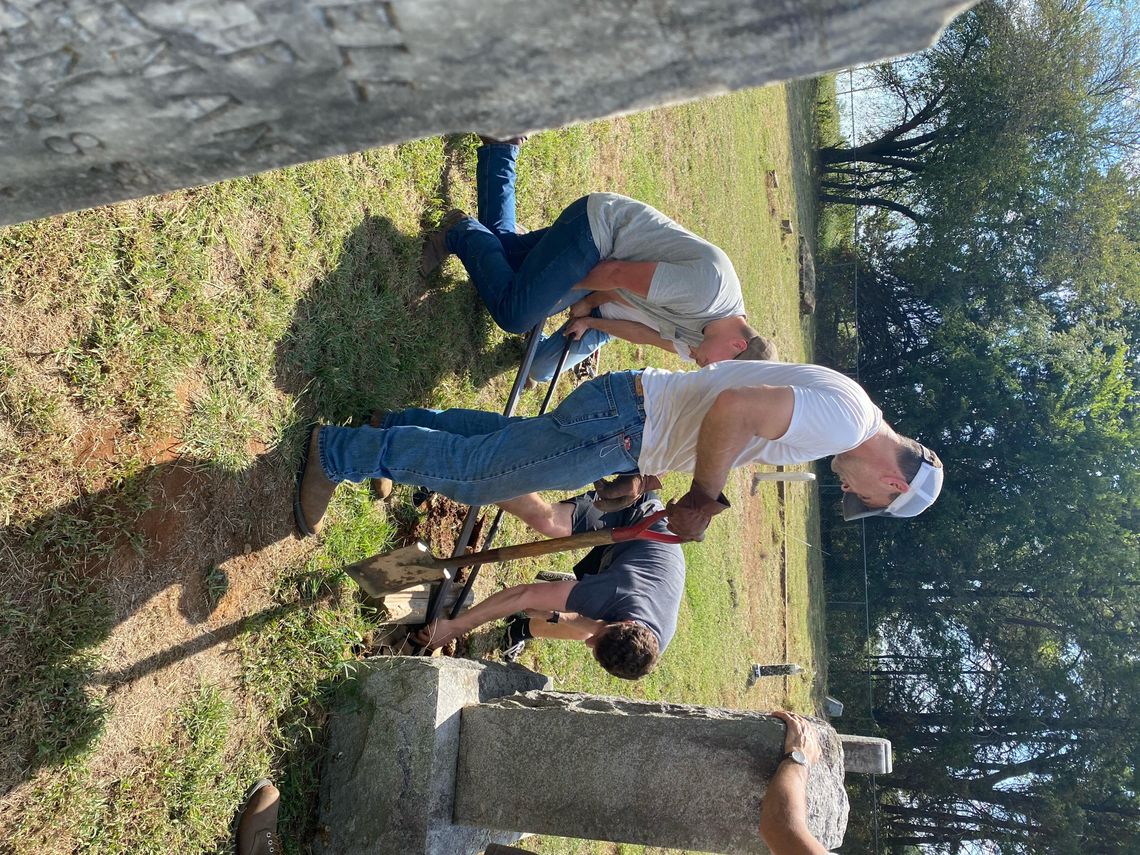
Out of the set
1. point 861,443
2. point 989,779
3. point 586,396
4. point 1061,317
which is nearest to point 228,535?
point 586,396

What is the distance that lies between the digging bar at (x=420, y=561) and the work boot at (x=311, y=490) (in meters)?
0.37

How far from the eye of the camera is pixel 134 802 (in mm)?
2936

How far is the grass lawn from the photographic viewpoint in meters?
2.67

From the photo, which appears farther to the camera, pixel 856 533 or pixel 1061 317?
pixel 1061 317

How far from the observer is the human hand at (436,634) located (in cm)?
441

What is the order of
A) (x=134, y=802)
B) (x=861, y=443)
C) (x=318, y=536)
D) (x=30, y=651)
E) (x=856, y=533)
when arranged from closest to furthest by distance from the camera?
(x=30, y=651) < (x=134, y=802) < (x=861, y=443) < (x=318, y=536) < (x=856, y=533)

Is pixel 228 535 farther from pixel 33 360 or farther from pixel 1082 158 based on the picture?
pixel 1082 158

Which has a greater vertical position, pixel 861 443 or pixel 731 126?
pixel 731 126

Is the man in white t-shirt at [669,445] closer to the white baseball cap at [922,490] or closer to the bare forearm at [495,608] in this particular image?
the white baseball cap at [922,490]

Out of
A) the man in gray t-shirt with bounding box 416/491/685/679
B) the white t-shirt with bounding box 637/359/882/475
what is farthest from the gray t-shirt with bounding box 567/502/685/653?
the white t-shirt with bounding box 637/359/882/475

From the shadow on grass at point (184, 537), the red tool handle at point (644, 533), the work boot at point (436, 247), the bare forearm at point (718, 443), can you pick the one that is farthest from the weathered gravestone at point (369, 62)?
the work boot at point (436, 247)

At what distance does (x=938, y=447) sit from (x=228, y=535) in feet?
67.1

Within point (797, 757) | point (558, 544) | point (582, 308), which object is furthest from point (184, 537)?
point (582, 308)

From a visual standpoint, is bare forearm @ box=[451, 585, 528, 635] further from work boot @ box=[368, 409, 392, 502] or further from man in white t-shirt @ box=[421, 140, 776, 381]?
man in white t-shirt @ box=[421, 140, 776, 381]
